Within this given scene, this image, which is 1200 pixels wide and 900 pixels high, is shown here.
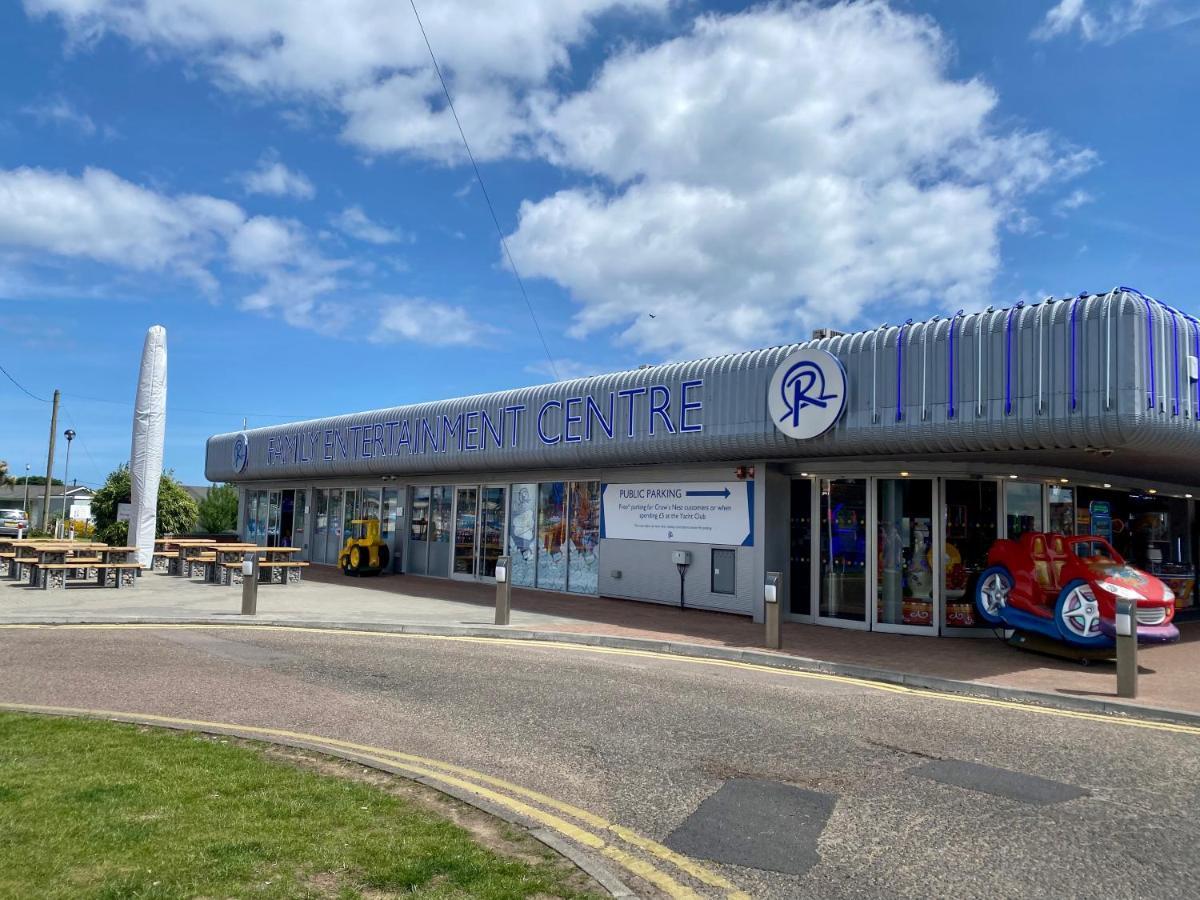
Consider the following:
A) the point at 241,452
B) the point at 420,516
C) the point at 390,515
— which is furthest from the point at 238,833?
the point at 241,452

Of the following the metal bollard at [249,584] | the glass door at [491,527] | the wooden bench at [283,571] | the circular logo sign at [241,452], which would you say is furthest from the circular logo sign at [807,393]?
the circular logo sign at [241,452]

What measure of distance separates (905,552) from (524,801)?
10.7 meters

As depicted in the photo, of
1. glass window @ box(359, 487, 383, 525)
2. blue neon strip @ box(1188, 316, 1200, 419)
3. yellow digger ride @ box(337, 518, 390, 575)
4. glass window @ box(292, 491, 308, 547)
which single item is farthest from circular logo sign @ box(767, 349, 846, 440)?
glass window @ box(292, 491, 308, 547)

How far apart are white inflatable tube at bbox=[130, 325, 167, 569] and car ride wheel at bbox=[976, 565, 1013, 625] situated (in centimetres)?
1916

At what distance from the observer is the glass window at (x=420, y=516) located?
2452 centimetres

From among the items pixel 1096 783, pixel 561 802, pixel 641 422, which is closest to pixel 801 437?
pixel 641 422

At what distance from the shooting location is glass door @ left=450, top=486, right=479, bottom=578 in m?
22.8

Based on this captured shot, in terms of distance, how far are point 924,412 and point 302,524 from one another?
2330 cm

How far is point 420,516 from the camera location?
976 inches

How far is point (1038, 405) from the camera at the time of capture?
A: 11172 mm

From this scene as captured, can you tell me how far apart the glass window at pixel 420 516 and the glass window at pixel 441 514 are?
0.84ft

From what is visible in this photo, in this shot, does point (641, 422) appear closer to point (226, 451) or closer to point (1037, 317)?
point (1037, 317)

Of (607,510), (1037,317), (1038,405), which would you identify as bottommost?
(607,510)

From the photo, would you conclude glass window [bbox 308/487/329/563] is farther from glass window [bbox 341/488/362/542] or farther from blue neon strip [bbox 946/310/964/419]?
blue neon strip [bbox 946/310/964/419]
